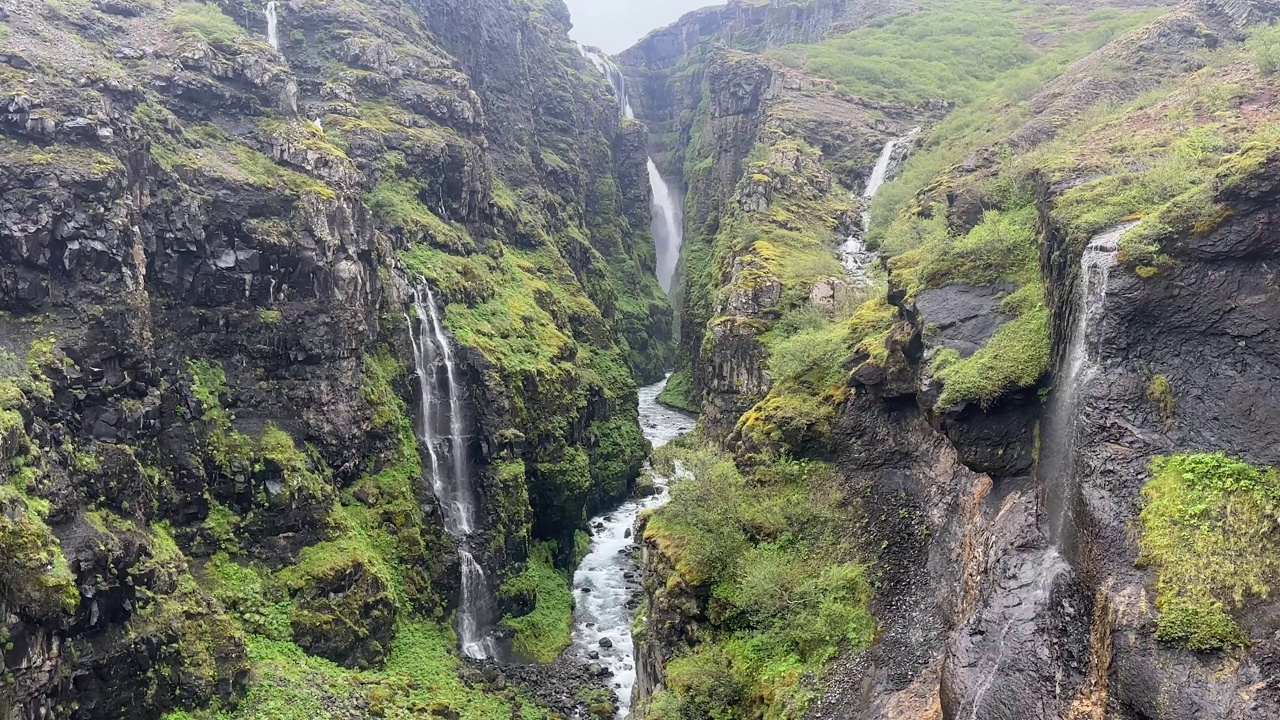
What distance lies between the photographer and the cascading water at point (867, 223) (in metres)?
50.5

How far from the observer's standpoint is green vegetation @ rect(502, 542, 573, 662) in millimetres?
34594

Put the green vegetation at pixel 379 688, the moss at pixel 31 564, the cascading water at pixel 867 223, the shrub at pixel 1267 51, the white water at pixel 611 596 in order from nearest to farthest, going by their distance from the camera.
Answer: the moss at pixel 31 564
the green vegetation at pixel 379 688
the shrub at pixel 1267 51
the white water at pixel 611 596
the cascading water at pixel 867 223

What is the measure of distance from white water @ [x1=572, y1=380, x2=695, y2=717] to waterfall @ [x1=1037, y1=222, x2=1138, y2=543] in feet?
62.3

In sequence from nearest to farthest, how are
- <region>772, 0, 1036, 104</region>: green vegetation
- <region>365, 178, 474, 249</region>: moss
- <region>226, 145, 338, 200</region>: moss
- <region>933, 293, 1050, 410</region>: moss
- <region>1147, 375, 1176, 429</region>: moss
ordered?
<region>1147, 375, 1176, 429</region>: moss < <region>933, 293, 1050, 410</region>: moss < <region>226, 145, 338, 200</region>: moss < <region>365, 178, 474, 249</region>: moss < <region>772, 0, 1036, 104</region>: green vegetation

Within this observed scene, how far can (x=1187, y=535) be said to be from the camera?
13203 mm

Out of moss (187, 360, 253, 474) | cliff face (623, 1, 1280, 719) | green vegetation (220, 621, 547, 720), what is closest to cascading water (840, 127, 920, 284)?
cliff face (623, 1, 1280, 719)

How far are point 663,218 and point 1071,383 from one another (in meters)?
96.7

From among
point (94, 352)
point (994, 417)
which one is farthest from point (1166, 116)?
point (94, 352)

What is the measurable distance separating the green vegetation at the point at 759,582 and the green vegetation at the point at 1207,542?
6999mm

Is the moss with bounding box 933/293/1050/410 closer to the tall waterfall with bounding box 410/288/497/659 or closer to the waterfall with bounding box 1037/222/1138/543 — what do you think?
the waterfall with bounding box 1037/222/1138/543

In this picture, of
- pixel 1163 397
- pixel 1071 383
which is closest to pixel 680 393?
pixel 1071 383

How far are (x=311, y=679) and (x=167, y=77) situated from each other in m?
28.8

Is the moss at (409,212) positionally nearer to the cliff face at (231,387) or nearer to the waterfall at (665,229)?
the cliff face at (231,387)

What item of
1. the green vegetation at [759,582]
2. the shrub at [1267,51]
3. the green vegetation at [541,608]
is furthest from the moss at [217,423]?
the shrub at [1267,51]
